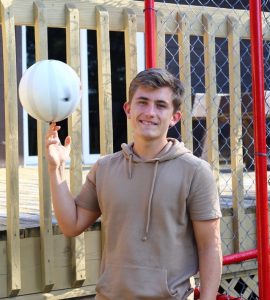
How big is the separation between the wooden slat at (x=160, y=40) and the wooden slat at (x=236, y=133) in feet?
1.61

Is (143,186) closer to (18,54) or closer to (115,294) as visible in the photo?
(115,294)

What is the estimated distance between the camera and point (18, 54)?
7.72 m

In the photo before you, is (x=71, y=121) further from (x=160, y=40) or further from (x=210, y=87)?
(x=210, y=87)

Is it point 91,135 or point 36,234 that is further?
point 91,135

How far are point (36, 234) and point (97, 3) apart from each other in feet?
4.47

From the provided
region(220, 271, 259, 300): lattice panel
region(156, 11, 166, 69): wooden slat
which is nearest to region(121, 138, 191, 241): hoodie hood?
region(156, 11, 166, 69): wooden slat

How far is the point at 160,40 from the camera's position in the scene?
12.2 ft

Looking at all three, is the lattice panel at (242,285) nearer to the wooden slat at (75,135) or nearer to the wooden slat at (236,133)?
the wooden slat at (236,133)

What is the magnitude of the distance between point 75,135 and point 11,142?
1.26 ft

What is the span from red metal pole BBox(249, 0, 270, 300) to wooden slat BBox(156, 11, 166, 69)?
0.79m

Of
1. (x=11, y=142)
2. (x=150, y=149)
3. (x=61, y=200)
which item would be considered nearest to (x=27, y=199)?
(x=11, y=142)

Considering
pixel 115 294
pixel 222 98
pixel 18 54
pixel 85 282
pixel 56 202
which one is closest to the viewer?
pixel 115 294

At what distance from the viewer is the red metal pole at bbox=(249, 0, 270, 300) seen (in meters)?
2.97

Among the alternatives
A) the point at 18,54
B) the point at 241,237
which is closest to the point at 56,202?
the point at 241,237
